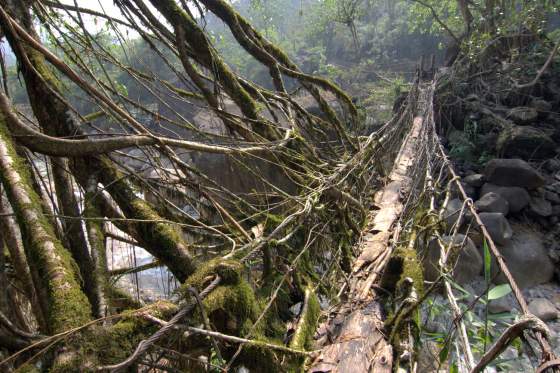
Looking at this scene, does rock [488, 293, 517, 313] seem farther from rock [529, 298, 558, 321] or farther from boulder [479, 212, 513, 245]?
boulder [479, 212, 513, 245]

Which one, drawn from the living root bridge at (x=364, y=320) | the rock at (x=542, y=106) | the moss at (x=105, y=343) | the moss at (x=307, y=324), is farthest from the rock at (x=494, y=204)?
the moss at (x=105, y=343)

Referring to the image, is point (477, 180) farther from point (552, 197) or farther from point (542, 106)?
point (542, 106)

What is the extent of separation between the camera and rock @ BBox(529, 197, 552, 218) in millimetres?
4578

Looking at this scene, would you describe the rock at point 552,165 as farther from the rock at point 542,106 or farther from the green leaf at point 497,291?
the green leaf at point 497,291

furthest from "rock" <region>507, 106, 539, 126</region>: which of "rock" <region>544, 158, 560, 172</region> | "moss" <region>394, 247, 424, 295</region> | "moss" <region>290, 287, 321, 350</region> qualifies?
"moss" <region>290, 287, 321, 350</region>

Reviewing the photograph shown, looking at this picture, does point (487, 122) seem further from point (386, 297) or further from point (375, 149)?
point (386, 297)

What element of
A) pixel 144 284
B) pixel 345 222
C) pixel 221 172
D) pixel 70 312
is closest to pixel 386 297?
pixel 345 222

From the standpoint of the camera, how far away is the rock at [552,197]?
15.4 feet

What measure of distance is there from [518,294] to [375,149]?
2503 millimetres

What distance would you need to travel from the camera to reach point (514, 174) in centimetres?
471

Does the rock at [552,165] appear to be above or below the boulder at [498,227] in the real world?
above

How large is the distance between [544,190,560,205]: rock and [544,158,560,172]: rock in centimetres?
51

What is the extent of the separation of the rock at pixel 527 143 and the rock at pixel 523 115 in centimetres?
27

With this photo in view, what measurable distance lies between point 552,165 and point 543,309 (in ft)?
8.18
